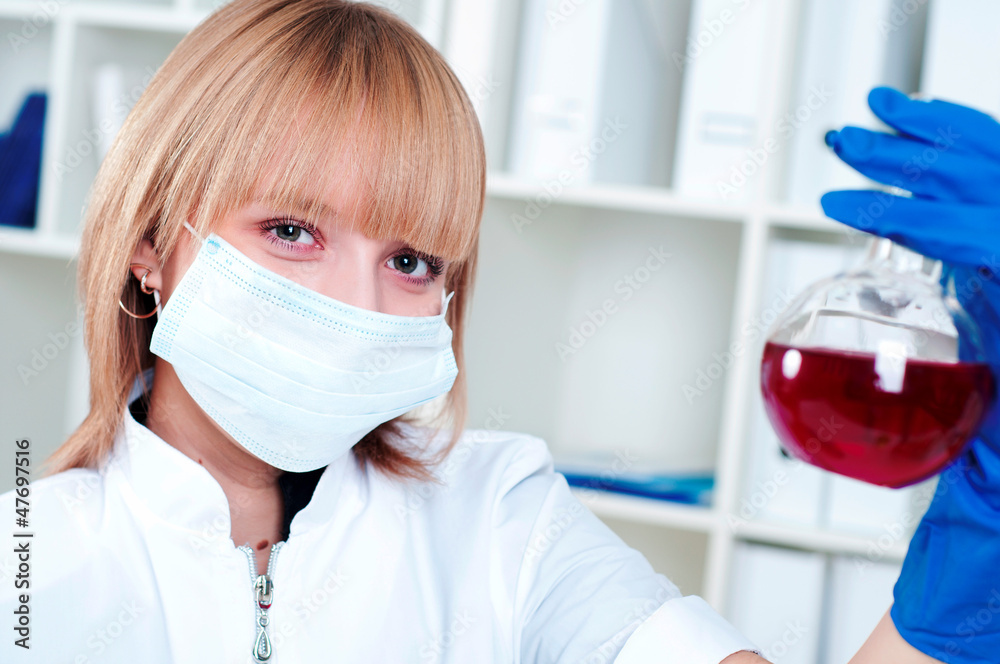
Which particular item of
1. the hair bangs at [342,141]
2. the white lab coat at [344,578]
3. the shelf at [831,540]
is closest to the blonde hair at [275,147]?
the hair bangs at [342,141]

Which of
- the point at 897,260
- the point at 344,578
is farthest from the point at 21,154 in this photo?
the point at 897,260

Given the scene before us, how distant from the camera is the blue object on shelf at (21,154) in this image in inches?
64.5

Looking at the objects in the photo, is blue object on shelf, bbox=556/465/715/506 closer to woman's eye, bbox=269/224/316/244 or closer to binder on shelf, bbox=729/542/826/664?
binder on shelf, bbox=729/542/826/664

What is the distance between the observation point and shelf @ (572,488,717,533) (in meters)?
1.35

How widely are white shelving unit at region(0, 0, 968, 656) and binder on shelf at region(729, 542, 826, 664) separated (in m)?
0.04

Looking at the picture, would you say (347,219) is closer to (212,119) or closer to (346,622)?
(212,119)

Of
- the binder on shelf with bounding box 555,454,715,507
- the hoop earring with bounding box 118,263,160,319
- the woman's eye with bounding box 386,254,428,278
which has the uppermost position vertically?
the woman's eye with bounding box 386,254,428,278

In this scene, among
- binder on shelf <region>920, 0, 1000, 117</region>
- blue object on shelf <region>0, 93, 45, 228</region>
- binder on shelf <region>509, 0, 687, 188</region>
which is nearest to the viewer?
binder on shelf <region>920, 0, 1000, 117</region>

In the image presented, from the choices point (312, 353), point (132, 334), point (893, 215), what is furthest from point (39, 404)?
point (893, 215)

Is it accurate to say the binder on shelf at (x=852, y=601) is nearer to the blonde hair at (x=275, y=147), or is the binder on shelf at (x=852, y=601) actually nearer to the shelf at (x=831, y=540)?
the shelf at (x=831, y=540)

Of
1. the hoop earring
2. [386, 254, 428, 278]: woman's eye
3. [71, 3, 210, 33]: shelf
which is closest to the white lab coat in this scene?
the hoop earring

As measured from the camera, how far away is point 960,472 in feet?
2.02

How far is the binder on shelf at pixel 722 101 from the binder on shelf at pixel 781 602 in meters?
0.61

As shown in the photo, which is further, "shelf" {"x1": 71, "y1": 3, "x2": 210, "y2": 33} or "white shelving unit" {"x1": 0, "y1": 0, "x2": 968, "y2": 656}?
"shelf" {"x1": 71, "y1": 3, "x2": 210, "y2": 33}
